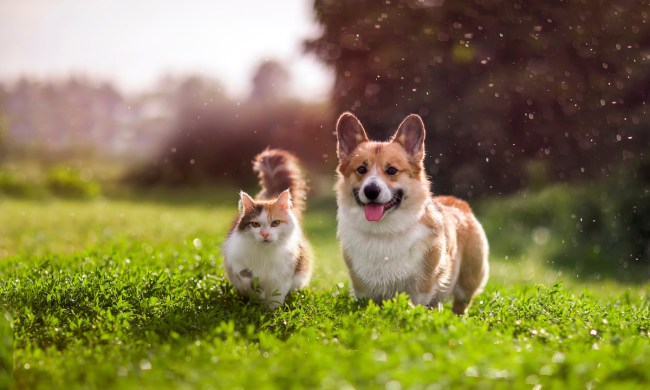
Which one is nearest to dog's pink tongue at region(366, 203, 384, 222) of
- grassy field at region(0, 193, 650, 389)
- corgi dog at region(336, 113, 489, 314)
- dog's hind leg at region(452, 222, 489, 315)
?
corgi dog at region(336, 113, 489, 314)

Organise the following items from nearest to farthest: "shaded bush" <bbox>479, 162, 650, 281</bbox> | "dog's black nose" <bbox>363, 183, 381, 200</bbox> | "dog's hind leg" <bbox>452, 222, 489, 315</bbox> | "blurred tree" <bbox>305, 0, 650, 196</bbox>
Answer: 1. "dog's black nose" <bbox>363, 183, 381, 200</bbox>
2. "dog's hind leg" <bbox>452, 222, 489, 315</bbox>
3. "blurred tree" <bbox>305, 0, 650, 196</bbox>
4. "shaded bush" <bbox>479, 162, 650, 281</bbox>

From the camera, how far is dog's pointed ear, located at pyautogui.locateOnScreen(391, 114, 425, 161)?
5.59 m

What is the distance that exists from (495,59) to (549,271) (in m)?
4.87

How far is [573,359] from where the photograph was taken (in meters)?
4.05

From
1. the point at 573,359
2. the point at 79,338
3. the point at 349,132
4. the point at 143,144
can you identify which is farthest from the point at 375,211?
the point at 143,144

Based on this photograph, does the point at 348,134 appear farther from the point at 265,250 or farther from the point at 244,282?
the point at 244,282

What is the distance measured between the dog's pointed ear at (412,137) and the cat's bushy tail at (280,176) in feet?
4.22

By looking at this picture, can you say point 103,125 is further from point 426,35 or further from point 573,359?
point 573,359

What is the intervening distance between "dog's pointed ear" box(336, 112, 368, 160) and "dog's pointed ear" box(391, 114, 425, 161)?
0.33 m

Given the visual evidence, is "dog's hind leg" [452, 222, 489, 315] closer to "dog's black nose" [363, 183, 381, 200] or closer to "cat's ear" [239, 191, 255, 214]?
"dog's black nose" [363, 183, 381, 200]

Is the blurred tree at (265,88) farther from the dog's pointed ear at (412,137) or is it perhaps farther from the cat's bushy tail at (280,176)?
the dog's pointed ear at (412,137)

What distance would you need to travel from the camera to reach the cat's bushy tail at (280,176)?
6.46m

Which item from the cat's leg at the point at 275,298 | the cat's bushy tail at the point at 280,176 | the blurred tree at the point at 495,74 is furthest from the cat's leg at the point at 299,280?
the blurred tree at the point at 495,74

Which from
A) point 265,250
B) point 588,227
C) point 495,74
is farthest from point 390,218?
point 495,74
